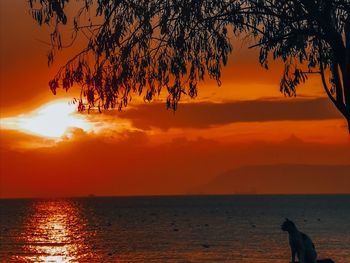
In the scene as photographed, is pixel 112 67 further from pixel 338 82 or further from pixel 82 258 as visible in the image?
pixel 82 258

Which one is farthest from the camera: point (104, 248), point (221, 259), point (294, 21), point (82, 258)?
point (104, 248)

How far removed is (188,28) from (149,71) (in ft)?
4.86

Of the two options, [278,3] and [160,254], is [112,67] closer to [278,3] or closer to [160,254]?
[278,3]

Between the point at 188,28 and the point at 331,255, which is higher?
the point at 188,28

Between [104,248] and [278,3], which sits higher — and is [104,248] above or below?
below

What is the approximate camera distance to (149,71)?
63.6ft

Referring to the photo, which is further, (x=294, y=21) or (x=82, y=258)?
(x=82, y=258)

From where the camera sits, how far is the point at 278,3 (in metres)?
18.8

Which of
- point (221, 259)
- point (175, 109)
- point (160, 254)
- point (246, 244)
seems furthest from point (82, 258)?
point (175, 109)

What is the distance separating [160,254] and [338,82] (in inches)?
1878

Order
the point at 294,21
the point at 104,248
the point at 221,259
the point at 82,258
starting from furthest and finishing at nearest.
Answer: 1. the point at 104,248
2. the point at 82,258
3. the point at 221,259
4. the point at 294,21

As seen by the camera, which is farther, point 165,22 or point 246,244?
point 246,244

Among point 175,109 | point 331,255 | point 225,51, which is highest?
point 225,51

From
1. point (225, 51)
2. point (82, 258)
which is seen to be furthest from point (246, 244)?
point (225, 51)
